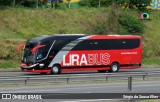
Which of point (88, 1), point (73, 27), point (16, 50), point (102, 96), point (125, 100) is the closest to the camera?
point (102, 96)

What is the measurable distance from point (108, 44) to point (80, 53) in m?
2.63

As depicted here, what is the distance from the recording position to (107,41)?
3931 cm

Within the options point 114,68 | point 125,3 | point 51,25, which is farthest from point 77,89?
point 125,3

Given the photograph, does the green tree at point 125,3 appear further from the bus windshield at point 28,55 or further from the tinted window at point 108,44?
the bus windshield at point 28,55

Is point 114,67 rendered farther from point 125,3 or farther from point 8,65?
point 125,3

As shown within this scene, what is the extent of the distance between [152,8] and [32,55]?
83.0 ft

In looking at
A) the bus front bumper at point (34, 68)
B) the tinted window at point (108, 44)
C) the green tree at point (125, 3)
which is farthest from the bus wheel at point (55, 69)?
the green tree at point (125, 3)

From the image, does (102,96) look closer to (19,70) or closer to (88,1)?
(19,70)

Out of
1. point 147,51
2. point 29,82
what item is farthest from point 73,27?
point 29,82

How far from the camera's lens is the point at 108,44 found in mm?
39500

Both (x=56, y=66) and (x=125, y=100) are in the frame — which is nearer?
(x=125, y=100)

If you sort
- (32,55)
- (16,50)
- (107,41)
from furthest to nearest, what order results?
(16,50), (107,41), (32,55)

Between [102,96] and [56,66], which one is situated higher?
[102,96]

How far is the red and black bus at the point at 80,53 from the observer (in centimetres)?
3612
